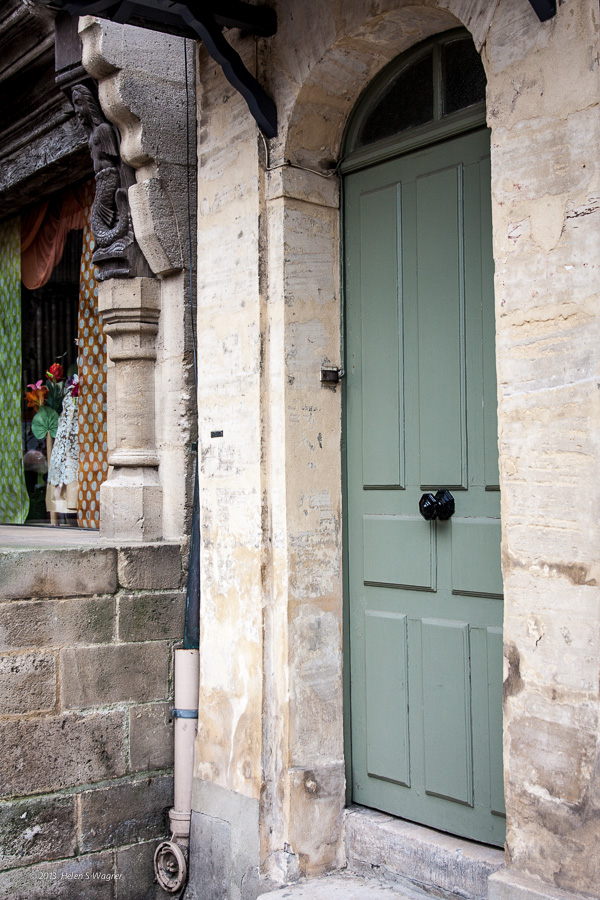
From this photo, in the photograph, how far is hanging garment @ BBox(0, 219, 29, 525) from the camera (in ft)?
20.8

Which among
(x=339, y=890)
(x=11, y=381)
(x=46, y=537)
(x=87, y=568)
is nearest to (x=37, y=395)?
(x=11, y=381)

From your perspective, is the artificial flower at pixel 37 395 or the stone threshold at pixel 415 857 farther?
the artificial flower at pixel 37 395

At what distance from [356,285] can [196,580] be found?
145cm

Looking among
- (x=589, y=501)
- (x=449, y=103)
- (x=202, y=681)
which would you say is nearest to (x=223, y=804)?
(x=202, y=681)

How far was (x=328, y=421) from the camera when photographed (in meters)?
3.67

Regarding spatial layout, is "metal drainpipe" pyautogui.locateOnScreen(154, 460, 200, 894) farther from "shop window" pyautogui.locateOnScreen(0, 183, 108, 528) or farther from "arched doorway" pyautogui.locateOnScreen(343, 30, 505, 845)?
"shop window" pyautogui.locateOnScreen(0, 183, 108, 528)

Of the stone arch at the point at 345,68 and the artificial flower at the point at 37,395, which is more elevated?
the stone arch at the point at 345,68

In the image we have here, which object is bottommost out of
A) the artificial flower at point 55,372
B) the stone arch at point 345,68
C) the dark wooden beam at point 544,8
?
the artificial flower at point 55,372

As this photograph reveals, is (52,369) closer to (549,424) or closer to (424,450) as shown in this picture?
(424,450)

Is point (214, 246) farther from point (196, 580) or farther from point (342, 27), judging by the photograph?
point (196, 580)

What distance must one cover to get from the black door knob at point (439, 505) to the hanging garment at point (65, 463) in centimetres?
287

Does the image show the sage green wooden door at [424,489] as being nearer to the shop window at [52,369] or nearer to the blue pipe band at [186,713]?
the blue pipe band at [186,713]

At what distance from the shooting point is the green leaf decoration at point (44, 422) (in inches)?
235

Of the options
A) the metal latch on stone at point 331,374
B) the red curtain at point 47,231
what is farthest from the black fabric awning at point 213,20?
the red curtain at point 47,231
